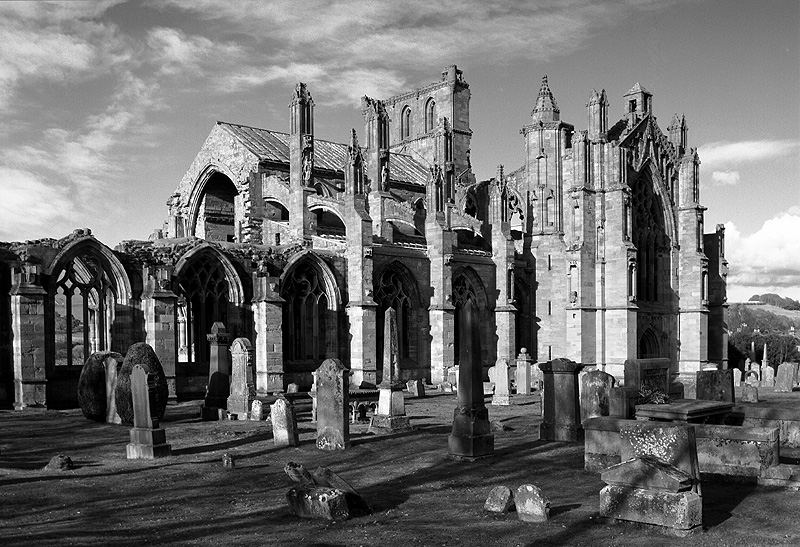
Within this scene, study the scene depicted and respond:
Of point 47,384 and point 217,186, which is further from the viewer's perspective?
point 217,186

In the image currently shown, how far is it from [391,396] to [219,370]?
5.62 m

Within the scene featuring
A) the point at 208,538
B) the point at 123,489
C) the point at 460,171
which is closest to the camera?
the point at 208,538

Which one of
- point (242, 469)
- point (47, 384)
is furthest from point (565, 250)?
point (242, 469)

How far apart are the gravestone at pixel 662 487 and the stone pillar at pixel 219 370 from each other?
45.9 ft

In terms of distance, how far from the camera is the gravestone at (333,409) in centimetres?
1537

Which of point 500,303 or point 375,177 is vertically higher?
point 375,177

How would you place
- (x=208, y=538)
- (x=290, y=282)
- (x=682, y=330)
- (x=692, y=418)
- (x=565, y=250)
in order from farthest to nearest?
(x=682, y=330) → (x=565, y=250) → (x=290, y=282) → (x=692, y=418) → (x=208, y=538)

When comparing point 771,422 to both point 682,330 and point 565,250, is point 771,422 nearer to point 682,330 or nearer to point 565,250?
point 565,250

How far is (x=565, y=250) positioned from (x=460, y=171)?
10.1m

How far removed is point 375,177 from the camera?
119 ft

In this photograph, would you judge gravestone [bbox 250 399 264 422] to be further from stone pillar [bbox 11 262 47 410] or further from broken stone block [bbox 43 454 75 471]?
stone pillar [bbox 11 262 47 410]

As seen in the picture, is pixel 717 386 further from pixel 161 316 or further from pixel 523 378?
pixel 161 316

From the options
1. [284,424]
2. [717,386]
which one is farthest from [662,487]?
[717,386]

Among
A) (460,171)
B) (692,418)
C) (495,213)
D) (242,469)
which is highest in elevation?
(460,171)
